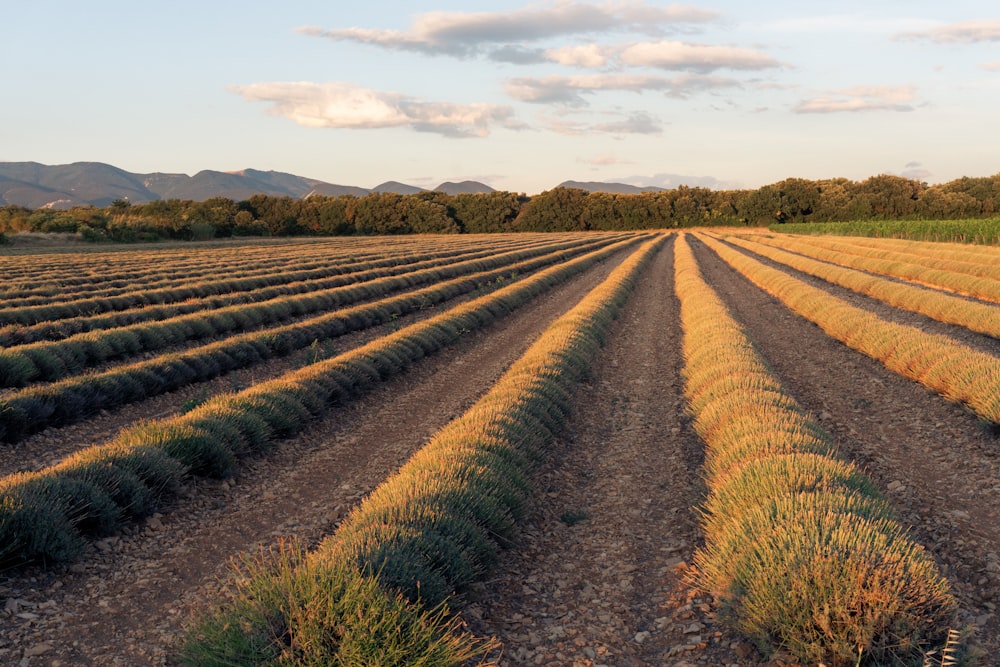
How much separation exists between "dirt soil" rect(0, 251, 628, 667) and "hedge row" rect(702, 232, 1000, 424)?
22.9ft

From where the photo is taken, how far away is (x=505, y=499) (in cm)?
606

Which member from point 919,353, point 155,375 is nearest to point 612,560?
point 919,353

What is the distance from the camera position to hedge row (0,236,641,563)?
17.5ft

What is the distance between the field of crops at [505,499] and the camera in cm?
386

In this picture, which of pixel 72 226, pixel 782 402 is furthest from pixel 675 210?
pixel 782 402

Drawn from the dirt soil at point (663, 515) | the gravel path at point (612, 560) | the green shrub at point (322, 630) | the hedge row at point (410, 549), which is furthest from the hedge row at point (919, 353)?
the green shrub at point (322, 630)

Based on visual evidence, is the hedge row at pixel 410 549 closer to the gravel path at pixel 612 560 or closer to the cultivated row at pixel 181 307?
the gravel path at pixel 612 560

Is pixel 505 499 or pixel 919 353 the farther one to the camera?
pixel 919 353

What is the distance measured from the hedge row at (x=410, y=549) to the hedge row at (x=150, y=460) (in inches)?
63.0

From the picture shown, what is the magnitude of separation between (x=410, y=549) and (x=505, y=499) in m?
1.60

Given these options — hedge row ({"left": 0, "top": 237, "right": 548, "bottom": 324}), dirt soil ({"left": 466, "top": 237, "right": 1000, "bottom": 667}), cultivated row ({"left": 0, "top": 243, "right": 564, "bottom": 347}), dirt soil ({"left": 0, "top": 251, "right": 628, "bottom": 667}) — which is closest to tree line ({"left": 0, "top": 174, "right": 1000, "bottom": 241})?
cultivated row ({"left": 0, "top": 243, "right": 564, "bottom": 347})

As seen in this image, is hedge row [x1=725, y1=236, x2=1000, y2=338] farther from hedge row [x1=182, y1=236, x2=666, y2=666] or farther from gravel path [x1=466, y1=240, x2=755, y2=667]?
hedge row [x1=182, y1=236, x2=666, y2=666]

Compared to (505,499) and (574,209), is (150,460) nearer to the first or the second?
(505,499)

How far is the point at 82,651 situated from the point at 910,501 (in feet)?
22.7
